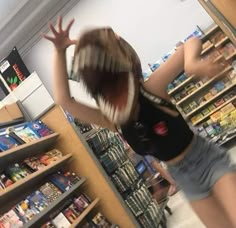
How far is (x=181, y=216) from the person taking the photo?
4.17m

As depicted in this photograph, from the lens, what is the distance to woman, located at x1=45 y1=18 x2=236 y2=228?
1.43m

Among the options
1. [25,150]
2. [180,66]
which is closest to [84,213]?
[25,150]

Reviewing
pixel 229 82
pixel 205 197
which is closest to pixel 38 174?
pixel 205 197

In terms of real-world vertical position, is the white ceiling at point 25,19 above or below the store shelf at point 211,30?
above

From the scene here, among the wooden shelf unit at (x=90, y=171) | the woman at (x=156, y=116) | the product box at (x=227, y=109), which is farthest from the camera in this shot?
the product box at (x=227, y=109)

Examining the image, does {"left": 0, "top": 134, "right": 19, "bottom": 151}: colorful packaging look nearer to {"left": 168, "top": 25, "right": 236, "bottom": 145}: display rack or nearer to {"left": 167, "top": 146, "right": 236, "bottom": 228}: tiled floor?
{"left": 167, "top": 146, "right": 236, "bottom": 228}: tiled floor

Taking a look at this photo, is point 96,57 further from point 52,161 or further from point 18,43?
point 18,43

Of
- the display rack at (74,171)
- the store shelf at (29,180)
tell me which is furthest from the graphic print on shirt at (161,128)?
the display rack at (74,171)

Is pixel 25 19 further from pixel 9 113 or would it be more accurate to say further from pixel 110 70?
pixel 110 70

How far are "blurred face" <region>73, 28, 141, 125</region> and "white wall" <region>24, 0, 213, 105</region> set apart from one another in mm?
5495

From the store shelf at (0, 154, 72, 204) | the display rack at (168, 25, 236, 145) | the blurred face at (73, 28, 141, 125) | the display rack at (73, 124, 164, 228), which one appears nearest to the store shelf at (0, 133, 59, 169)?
the store shelf at (0, 154, 72, 204)

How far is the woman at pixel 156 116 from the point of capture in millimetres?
1426

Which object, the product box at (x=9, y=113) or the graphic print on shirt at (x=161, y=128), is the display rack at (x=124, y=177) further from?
the graphic print on shirt at (x=161, y=128)

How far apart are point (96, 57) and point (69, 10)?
6.02 metres
